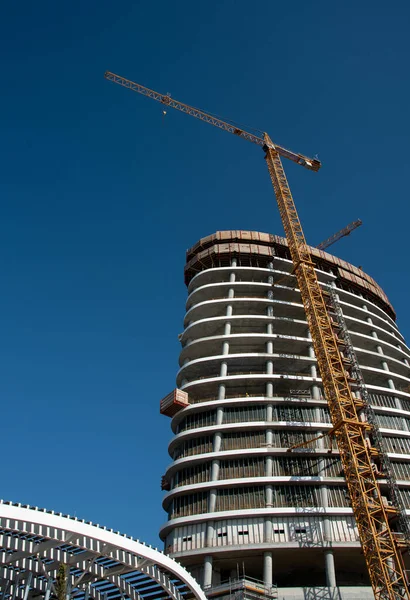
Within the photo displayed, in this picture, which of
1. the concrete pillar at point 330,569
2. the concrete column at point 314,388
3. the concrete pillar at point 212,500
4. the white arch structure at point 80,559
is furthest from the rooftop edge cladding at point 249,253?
the white arch structure at point 80,559

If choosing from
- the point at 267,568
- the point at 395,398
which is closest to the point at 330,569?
the point at 267,568

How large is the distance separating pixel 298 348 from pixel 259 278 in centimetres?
1439

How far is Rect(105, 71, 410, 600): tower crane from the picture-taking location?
4684 cm

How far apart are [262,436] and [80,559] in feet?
103

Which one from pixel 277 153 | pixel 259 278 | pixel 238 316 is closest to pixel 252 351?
pixel 238 316

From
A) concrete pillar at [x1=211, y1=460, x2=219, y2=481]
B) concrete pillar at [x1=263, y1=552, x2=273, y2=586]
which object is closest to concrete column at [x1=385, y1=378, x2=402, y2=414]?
concrete pillar at [x1=211, y1=460, x2=219, y2=481]

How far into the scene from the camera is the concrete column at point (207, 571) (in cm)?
4934

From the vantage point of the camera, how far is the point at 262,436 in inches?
2334

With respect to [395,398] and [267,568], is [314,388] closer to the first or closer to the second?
[395,398]

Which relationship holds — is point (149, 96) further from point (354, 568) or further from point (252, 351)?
point (354, 568)

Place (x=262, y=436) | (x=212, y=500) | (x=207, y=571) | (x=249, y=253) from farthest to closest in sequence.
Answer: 1. (x=249, y=253)
2. (x=262, y=436)
3. (x=212, y=500)
4. (x=207, y=571)

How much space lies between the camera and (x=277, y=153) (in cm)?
9362

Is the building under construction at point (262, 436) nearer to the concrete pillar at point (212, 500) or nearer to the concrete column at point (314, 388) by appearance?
the concrete pillar at point (212, 500)

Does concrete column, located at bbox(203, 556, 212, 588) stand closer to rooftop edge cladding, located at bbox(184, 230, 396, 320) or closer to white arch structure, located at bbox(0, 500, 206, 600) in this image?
white arch structure, located at bbox(0, 500, 206, 600)
